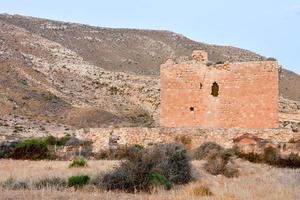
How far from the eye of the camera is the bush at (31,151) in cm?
2364

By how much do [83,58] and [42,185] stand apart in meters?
64.3

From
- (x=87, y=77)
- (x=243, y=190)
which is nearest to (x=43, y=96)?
(x=87, y=77)

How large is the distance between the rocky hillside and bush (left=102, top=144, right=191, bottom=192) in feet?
84.8

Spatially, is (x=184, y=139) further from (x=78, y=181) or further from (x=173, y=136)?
(x=78, y=181)

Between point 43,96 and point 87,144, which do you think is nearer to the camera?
point 87,144

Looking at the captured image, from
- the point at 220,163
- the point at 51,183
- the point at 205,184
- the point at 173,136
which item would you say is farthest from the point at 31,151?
the point at 205,184

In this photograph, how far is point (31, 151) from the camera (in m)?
23.8

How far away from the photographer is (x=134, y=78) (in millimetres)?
69750

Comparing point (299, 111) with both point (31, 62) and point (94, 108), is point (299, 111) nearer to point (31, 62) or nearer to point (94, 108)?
point (94, 108)

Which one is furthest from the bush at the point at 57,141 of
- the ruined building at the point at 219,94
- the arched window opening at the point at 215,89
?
the arched window opening at the point at 215,89

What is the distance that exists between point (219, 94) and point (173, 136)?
3450 millimetres

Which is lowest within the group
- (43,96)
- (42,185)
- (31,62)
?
(42,185)

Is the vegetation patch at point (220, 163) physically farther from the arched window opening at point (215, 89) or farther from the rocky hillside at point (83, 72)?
the rocky hillside at point (83, 72)

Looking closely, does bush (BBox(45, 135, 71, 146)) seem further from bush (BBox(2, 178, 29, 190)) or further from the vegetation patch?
bush (BBox(2, 178, 29, 190))
